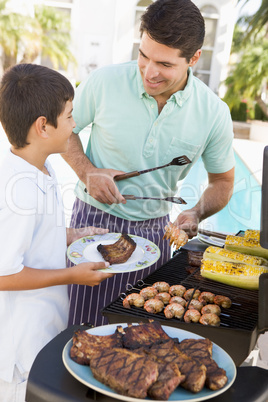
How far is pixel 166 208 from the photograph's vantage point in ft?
10.0

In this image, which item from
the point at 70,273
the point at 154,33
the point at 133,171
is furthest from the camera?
the point at 133,171

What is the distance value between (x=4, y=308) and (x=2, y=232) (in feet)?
1.35

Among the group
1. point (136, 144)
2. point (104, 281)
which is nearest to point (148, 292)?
point (104, 281)

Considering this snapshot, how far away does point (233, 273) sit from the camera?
2.15 m

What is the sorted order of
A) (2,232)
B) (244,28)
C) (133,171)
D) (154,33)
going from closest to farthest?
1. (2,232)
2. (154,33)
3. (133,171)
4. (244,28)

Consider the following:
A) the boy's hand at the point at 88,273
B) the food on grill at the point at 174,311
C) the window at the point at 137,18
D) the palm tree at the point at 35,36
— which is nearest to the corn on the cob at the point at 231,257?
the food on grill at the point at 174,311

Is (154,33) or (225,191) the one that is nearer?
(154,33)

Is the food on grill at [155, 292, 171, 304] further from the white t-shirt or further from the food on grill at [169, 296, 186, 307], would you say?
the white t-shirt

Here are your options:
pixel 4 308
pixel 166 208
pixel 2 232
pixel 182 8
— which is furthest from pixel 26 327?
pixel 182 8

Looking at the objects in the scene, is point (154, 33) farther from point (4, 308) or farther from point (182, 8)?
point (4, 308)

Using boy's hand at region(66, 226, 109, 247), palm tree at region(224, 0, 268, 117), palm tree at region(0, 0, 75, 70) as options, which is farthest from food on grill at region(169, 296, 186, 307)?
palm tree at region(0, 0, 75, 70)

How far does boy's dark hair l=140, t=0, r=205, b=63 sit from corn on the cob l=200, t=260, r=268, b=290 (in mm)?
1143

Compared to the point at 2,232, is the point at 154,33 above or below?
above

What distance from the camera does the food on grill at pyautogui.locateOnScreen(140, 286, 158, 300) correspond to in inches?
79.4
